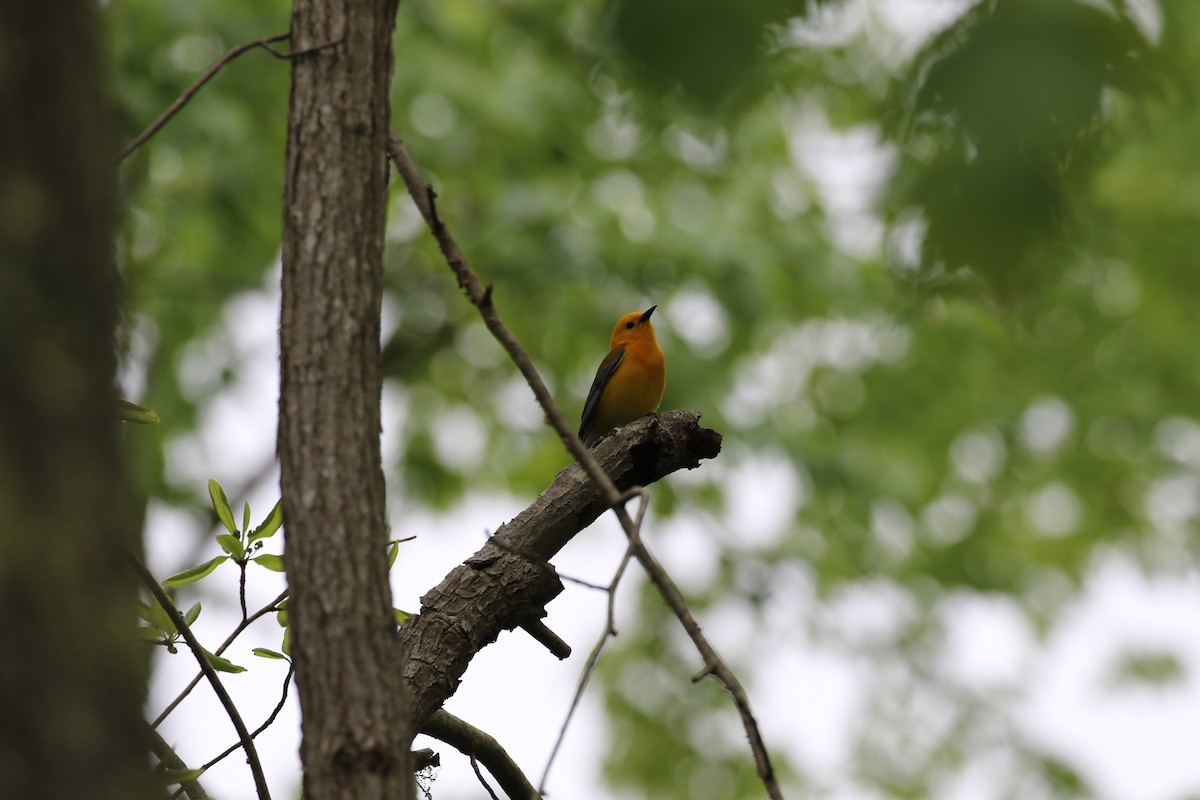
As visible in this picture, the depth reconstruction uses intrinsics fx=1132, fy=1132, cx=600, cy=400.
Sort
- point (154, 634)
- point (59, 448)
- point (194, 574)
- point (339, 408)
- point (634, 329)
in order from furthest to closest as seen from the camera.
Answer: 1. point (634, 329)
2. point (194, 574)
3. point (154, 634)
4. point (339, 408)
5. point (59, 448)

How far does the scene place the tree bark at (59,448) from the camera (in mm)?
1066

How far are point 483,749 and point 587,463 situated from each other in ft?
4.34

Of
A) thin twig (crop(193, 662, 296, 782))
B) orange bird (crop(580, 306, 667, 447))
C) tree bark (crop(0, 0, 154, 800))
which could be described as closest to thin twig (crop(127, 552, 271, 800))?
thin twig (crop(193, 662, 296, 782))

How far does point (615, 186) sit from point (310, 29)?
6.97 m

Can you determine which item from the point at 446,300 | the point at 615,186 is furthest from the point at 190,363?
the point at 615,186

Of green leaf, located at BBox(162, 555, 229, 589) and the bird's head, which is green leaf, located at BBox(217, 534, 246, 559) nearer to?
green leaf, located at BBox(162, 555, 229, 589)

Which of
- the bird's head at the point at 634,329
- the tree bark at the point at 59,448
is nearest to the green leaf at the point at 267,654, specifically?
the tree bark at the point at 59,448

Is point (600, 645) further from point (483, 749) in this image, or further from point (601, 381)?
point (601, 381)

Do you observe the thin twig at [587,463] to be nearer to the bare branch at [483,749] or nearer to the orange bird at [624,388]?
the bare branch at [483,749]

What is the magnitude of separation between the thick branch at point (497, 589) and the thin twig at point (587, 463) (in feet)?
2.02

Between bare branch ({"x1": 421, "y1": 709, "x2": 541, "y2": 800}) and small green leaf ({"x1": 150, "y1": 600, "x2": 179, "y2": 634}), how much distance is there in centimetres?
72

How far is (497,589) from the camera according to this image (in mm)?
2717

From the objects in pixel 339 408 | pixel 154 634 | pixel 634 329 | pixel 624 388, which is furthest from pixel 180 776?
pixel 634 329

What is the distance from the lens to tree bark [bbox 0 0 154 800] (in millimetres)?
1066
